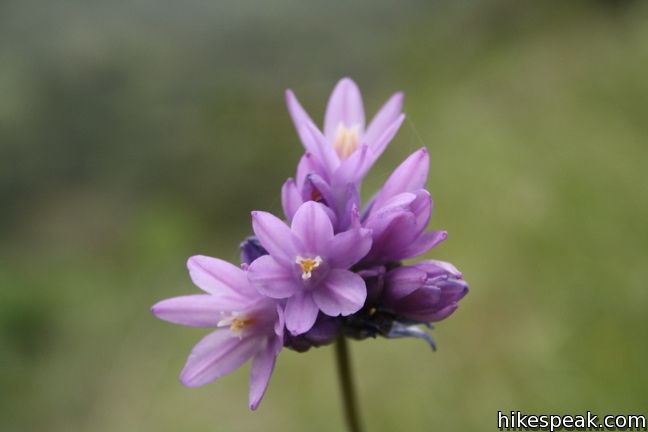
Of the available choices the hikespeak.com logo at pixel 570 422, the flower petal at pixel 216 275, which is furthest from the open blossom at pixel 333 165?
the hikespeak.com logo at pixel 570 422

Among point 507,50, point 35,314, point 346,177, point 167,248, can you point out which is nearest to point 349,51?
point 507,50

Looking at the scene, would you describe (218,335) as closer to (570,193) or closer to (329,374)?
(329,374)

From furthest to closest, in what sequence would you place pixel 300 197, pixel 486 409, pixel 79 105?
pixel 79 105 < pixel 486 409 < pixel 300 197

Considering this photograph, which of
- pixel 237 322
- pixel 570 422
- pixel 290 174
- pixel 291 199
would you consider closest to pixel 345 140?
pixel 291 199

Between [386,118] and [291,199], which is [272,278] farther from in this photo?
[386,118]

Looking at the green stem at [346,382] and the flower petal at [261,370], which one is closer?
the flower petal at [261,370]

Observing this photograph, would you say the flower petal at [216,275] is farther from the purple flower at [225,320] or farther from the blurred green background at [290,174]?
the blurred green background at [290,174]
